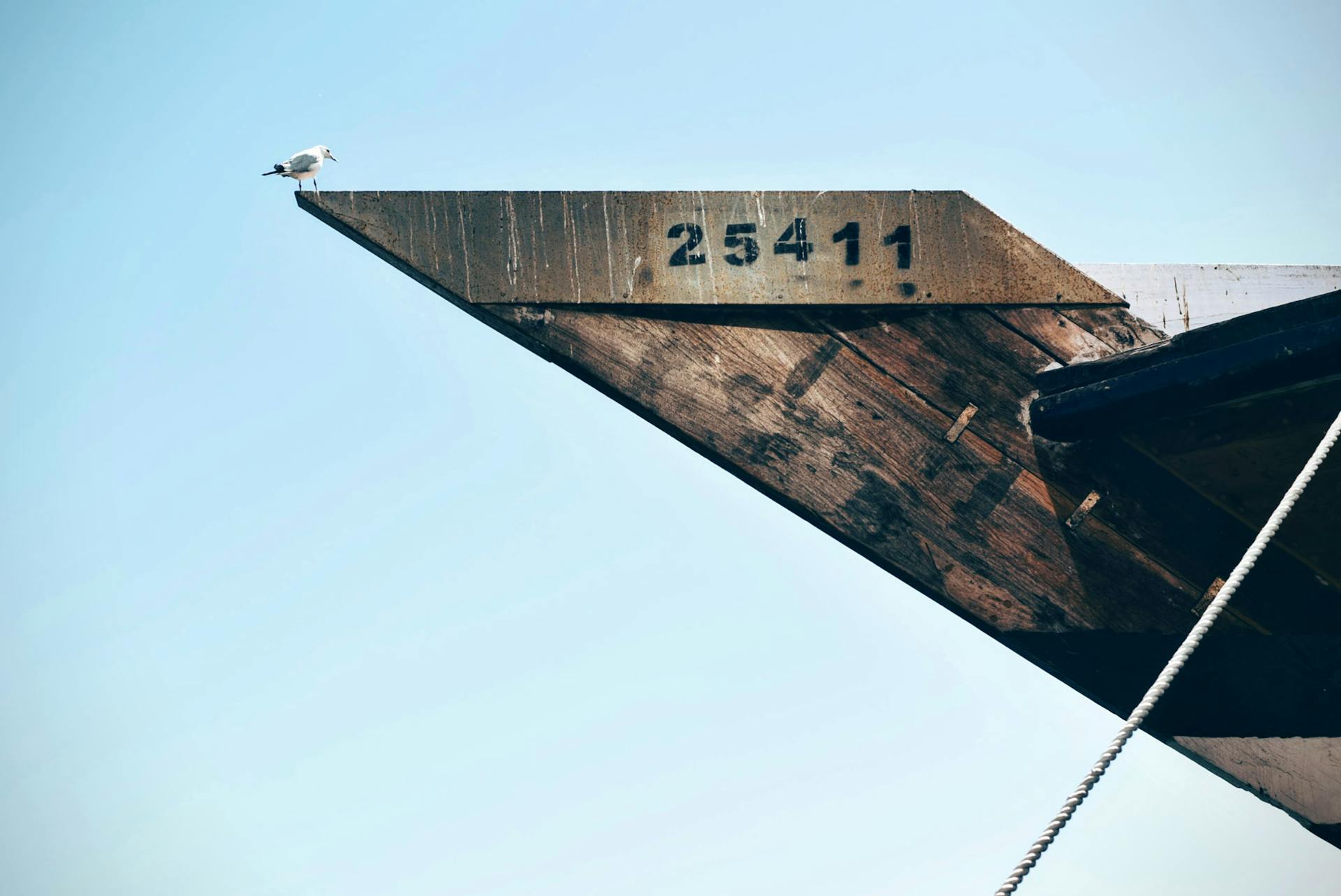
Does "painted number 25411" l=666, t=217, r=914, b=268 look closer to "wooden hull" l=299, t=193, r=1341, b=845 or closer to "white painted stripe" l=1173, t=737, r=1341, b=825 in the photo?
"wooden hull" l=299, t=193, r=1341, b=845

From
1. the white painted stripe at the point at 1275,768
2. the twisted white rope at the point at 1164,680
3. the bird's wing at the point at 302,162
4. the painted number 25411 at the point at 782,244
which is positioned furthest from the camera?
the bird's wing at the point at 302,162

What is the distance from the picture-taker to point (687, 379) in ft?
9.02

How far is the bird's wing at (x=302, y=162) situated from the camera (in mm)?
3084

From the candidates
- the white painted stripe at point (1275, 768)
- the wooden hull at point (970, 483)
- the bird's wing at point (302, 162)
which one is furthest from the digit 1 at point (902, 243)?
the bird's wing at point (302, 162)

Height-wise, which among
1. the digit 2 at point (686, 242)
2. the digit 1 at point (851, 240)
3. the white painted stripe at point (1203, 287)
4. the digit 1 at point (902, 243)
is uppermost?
the white painted stripe at point (1203, 287)

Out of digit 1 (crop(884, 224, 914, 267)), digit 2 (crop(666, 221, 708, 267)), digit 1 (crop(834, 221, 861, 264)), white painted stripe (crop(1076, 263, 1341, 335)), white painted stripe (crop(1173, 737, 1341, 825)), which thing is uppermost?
white painted stripe (crop(1076, 263, 1341, 335))

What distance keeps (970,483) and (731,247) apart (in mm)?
865

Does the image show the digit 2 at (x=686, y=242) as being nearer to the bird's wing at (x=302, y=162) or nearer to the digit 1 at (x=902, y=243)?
the digit 1 at (x=902, y=243)

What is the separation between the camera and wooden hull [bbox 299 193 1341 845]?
8.85ft

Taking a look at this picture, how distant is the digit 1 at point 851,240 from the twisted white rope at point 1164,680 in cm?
114

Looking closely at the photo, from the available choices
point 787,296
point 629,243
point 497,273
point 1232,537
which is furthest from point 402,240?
point 1232,537

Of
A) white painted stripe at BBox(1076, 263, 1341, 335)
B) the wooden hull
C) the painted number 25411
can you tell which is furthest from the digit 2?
white painted stripe at BBox(1076, 263, 1341, 335)

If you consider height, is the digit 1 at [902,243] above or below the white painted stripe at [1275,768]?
above

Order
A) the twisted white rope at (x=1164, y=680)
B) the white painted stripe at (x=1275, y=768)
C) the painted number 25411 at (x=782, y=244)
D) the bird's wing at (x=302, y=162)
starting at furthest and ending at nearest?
the bird's wing at (x=302, y=162)
the painted number 25411 at (x=782, y=244)
the white painted stripe at (x=1275, y=768)
the twisted white rope at (x=1164, y=680)
